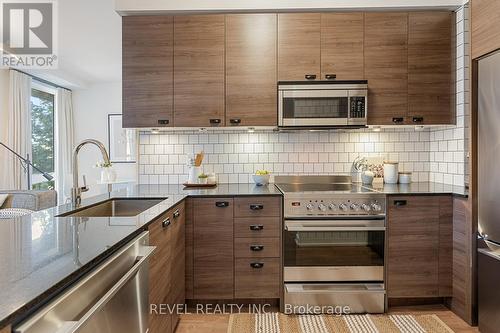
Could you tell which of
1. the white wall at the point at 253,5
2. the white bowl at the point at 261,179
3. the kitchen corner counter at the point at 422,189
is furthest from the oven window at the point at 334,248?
the white wall at the point at 253,5

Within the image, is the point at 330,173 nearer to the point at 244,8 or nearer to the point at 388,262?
the point at 388,262

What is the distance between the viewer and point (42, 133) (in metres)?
6.46

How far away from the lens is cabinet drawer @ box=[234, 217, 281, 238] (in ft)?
8.57

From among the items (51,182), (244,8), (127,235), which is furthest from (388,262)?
(51,182)

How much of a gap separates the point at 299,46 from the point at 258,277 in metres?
1.90

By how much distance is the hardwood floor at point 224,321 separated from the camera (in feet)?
7.84

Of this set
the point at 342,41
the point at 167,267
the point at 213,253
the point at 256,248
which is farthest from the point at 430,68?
the point at 167,267

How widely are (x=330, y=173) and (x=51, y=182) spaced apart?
5749 millimetres

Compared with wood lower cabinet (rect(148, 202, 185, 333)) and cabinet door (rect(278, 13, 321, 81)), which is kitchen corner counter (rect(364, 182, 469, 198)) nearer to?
cabinet door (rect(278, 13, 321, 81))

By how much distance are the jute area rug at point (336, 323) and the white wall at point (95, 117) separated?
532 cm

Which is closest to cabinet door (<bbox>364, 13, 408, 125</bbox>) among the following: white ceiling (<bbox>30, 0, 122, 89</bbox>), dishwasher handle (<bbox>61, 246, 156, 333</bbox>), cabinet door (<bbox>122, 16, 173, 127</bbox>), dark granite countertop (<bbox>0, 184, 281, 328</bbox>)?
cabinet door (<bbox>122, 16, 173, 127</bbox>)

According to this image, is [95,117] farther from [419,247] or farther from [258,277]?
[419,247]

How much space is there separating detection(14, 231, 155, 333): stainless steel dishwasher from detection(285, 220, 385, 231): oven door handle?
1276 millimetres

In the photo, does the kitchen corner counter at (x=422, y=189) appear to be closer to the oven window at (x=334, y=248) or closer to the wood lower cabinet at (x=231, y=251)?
the oven window at (x=334, y=248)
